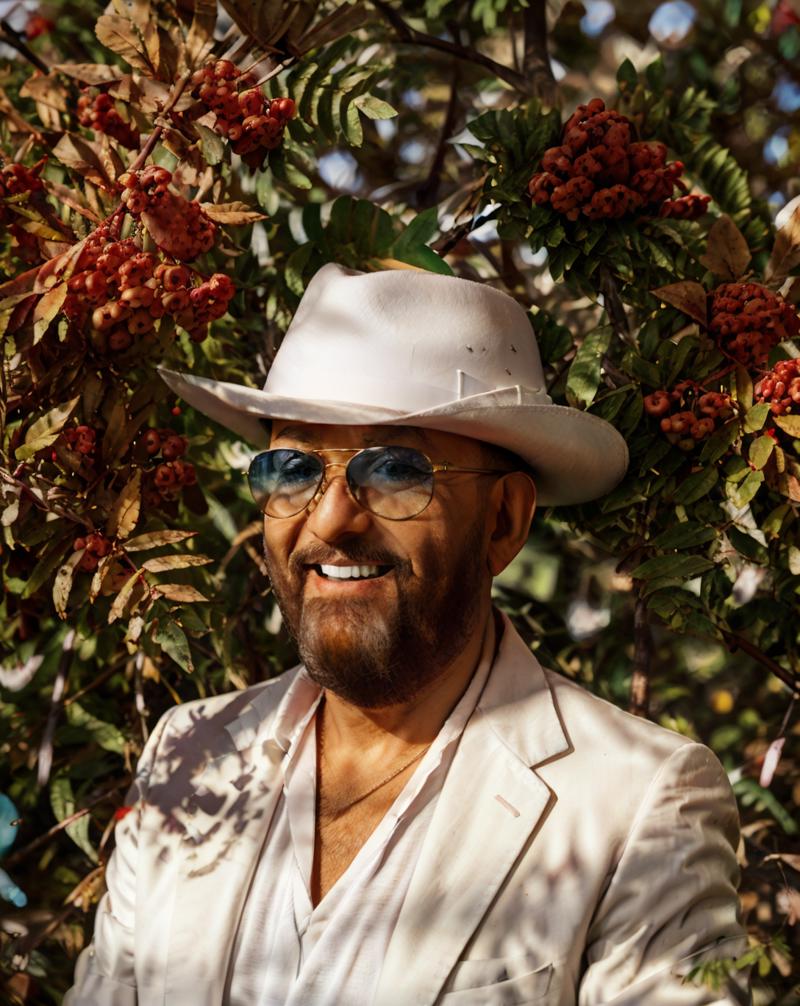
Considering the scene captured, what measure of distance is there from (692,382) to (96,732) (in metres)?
1.68

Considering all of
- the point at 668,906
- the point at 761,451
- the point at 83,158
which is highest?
the point at 83,158

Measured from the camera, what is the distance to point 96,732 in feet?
10.1

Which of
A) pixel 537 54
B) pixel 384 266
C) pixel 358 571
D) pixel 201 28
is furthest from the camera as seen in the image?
pixel 537 54

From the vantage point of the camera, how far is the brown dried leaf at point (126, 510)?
2.40m

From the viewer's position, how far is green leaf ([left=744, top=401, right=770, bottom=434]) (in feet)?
7.54

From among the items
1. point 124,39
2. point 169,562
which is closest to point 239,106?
point 124,39

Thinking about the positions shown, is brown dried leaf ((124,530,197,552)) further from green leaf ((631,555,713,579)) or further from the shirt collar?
green leaf ((631,555,713,579))

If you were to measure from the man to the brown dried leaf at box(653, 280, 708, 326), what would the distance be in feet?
0.91

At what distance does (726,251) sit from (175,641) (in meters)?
1.31

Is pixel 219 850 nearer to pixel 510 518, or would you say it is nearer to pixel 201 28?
pixel 510 518

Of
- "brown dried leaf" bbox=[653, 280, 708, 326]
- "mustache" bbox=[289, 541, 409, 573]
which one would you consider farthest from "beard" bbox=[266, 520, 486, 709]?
"brown dried leaf" bbox=[653, 280, 708, 326]

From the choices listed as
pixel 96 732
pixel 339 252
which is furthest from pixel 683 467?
pixel 96 732

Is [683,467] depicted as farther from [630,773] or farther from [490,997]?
[490,997]

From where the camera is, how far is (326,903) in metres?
2.19
